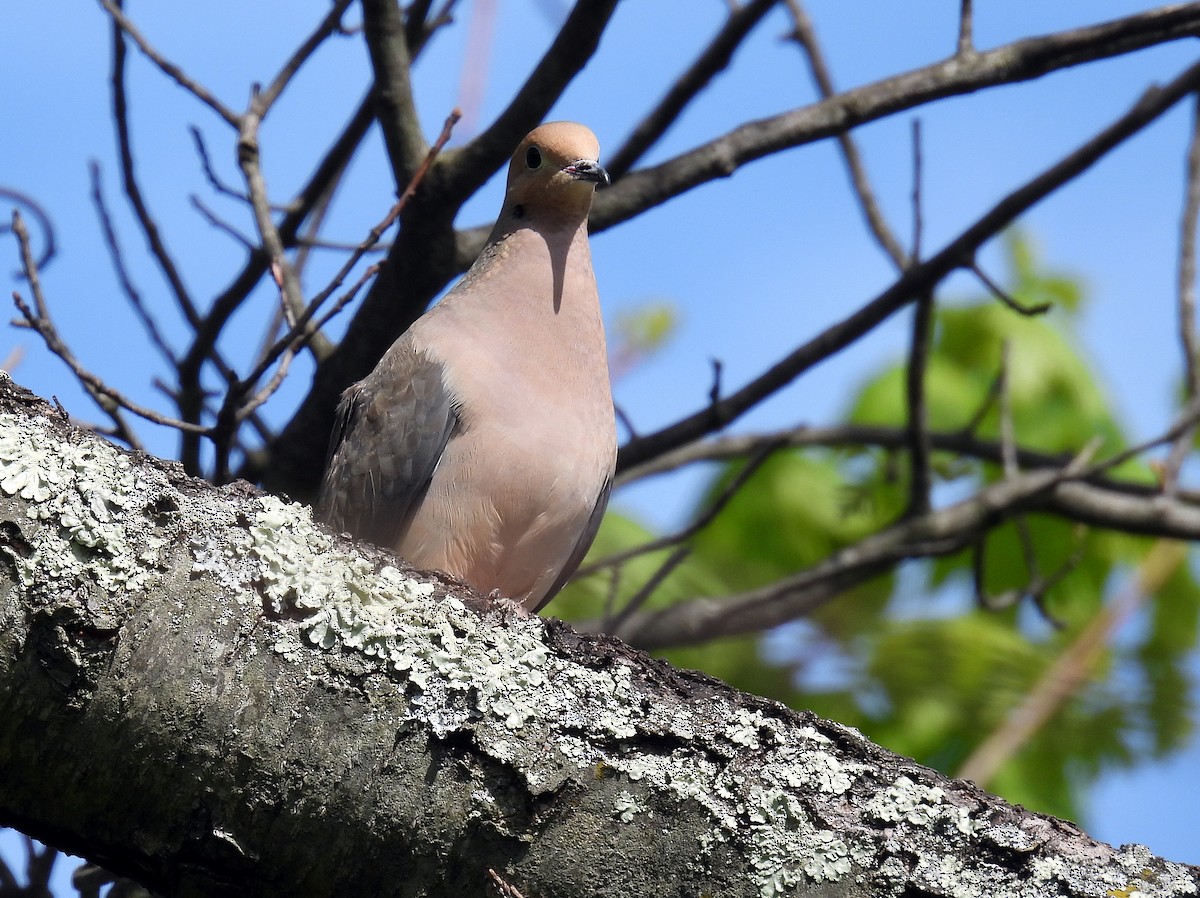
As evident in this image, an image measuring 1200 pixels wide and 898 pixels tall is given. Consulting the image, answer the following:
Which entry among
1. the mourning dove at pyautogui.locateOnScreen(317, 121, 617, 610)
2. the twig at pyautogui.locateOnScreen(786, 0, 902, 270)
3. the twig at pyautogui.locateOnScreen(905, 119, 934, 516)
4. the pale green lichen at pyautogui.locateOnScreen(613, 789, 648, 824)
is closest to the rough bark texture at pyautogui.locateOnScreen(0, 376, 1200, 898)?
the pale green lichen at pyautogui.locateOnScreen(613, 789, 648, 824)

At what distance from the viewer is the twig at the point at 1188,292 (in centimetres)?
578

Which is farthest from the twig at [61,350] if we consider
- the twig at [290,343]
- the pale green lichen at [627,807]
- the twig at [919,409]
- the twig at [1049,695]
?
the twig at [1049,695]

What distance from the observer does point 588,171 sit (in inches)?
169

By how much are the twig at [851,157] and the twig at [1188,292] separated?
123 centimetres

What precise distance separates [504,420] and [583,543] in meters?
0.65

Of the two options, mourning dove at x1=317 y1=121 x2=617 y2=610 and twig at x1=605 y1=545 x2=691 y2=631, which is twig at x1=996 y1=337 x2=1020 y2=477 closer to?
twig at x1=605 y1=545 x2=691 y2=631

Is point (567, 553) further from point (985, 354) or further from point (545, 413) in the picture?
point (985, 354)

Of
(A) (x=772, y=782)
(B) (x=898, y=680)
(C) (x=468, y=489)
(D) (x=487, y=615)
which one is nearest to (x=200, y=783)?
(D) (x=487, y=615)

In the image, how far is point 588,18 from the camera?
4070 millimetres

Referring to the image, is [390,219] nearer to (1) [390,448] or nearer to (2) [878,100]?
(1) [390,448]

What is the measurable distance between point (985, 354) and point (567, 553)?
700 centimetres

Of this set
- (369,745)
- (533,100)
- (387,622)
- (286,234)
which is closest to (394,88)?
(533,100)

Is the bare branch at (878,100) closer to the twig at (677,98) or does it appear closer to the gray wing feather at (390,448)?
the twig at (677,98)

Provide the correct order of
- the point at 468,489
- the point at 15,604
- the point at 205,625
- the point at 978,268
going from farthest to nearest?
the point at 978,268 < the point at 468,489 < the point at 205,625 < the point at 15,604
